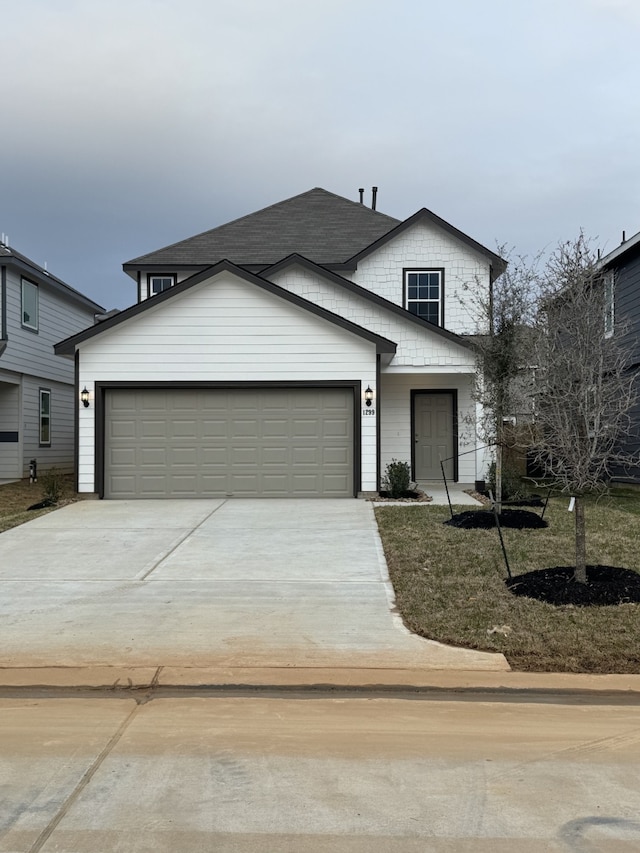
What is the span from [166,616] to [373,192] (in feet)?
73.3

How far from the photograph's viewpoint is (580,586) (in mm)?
6898

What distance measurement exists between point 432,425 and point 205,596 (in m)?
10.7

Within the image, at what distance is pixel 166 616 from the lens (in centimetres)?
645

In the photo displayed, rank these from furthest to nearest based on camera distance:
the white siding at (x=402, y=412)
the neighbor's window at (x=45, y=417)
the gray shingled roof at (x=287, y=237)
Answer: the neighbor's window at (x=45, y=417)
the gray shingled roof at (x=287, y=237)
the white siding at (x=402, y=412)

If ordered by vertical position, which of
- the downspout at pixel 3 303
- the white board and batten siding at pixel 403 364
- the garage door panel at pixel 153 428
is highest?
the downspout at pixel 3 303

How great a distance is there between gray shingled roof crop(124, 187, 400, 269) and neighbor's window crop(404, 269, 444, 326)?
1.81 metres

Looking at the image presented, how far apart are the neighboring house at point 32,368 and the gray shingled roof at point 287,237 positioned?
11.8 feet

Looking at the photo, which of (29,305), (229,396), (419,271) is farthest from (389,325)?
(29,305)

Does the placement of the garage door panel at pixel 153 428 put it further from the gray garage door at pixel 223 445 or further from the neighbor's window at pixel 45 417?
the neighbor's window at pixel 45 417

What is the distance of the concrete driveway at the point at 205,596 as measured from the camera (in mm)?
5465

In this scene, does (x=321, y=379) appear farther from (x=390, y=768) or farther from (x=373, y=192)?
(x=373, y=192)

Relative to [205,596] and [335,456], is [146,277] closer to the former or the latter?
[335,456]

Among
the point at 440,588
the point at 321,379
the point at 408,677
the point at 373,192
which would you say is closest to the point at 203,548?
the point at 440,588

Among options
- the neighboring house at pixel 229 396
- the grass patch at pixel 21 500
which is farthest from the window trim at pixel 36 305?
the neighboring house at pixel 229 396
